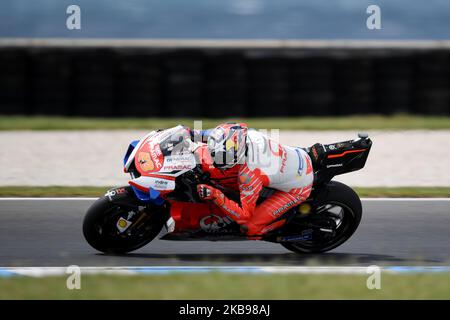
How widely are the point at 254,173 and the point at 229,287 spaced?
1.20 metres

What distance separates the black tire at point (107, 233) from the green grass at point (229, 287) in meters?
0.81

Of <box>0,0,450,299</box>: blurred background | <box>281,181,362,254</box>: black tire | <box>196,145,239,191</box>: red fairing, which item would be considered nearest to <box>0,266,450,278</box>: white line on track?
<box>0,0,450,299</box>: blurred background

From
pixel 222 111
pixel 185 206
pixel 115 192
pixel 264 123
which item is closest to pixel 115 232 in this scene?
pixel 115 192

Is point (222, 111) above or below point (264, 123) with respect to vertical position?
above

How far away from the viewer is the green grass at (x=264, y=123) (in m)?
14.5

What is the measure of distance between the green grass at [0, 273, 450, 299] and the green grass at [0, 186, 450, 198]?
391 centimetres

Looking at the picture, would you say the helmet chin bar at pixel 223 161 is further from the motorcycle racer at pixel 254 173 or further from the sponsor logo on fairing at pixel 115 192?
the sponsor logo on fairing at pixel 115 192

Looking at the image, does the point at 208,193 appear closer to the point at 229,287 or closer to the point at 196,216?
the point at 196,216

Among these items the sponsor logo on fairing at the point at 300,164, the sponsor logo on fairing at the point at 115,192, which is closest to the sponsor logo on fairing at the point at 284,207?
the sponsor logo on fairing at the point at 300,164

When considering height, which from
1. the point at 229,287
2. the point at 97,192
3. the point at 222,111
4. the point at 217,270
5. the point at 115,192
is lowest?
the point at 97,192

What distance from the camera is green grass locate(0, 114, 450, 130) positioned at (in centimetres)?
1449

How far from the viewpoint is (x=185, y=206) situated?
675 centimetres
